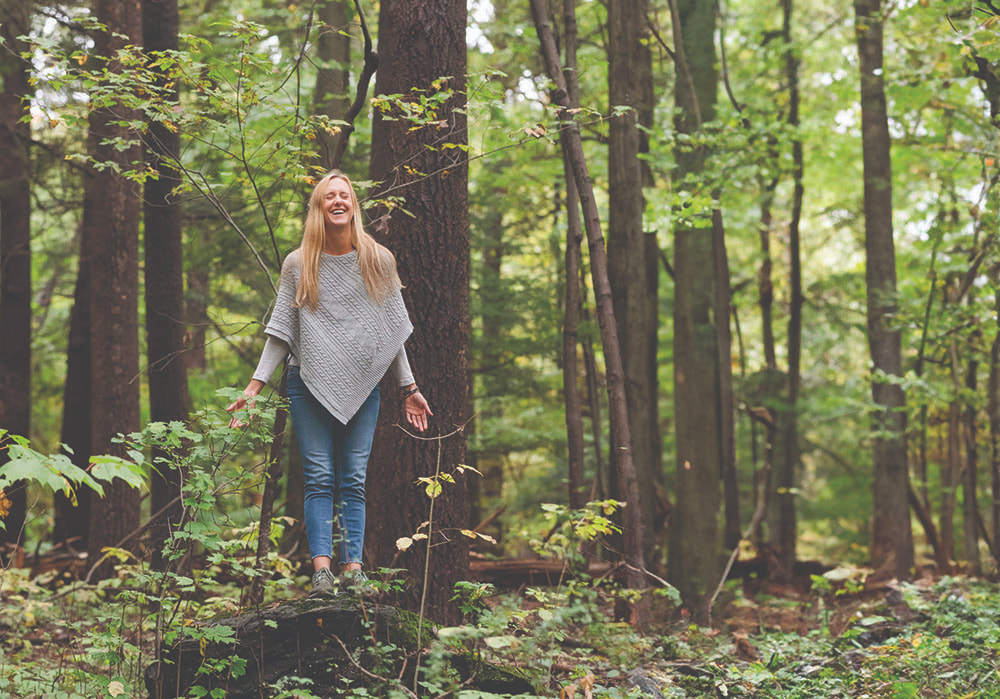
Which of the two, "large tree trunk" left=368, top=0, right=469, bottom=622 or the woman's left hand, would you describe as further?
"large tree trunk" left=368, top=0, right=469, bottom=622

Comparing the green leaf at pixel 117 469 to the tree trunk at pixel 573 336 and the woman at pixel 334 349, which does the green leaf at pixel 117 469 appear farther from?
the tree trunk at pixel 573 336

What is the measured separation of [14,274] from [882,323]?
12.2 metres

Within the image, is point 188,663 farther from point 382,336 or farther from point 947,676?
point 947,676

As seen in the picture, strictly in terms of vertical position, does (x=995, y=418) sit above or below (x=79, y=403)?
below

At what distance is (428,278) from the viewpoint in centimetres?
587

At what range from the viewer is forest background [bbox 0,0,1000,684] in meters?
5.76

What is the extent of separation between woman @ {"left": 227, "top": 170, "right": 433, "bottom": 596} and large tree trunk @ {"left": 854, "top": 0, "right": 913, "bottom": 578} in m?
8.28

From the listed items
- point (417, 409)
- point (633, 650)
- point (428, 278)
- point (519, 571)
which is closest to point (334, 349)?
point (417, 409)

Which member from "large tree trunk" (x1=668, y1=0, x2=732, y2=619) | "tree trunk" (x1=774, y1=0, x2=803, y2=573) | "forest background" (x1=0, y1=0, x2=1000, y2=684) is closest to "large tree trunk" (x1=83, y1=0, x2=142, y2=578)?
"forest background" (x1=0, y1=0, x2=1000, y2=684)

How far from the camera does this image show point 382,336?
498cm

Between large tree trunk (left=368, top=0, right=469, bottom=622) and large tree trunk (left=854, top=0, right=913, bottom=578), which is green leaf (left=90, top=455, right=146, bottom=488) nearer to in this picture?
large tree trunk (left=368, top=0, right=469, bottom=622)

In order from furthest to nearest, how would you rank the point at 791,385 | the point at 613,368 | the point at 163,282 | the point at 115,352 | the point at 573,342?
1. the point at 791,385
2. the point at 573,342
3. the point at 163,282
4. the point at 115,352
5. the point at 613,368

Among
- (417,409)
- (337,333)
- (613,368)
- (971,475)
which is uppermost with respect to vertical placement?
(337,333)

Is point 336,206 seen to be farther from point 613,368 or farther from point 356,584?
point 613,368
